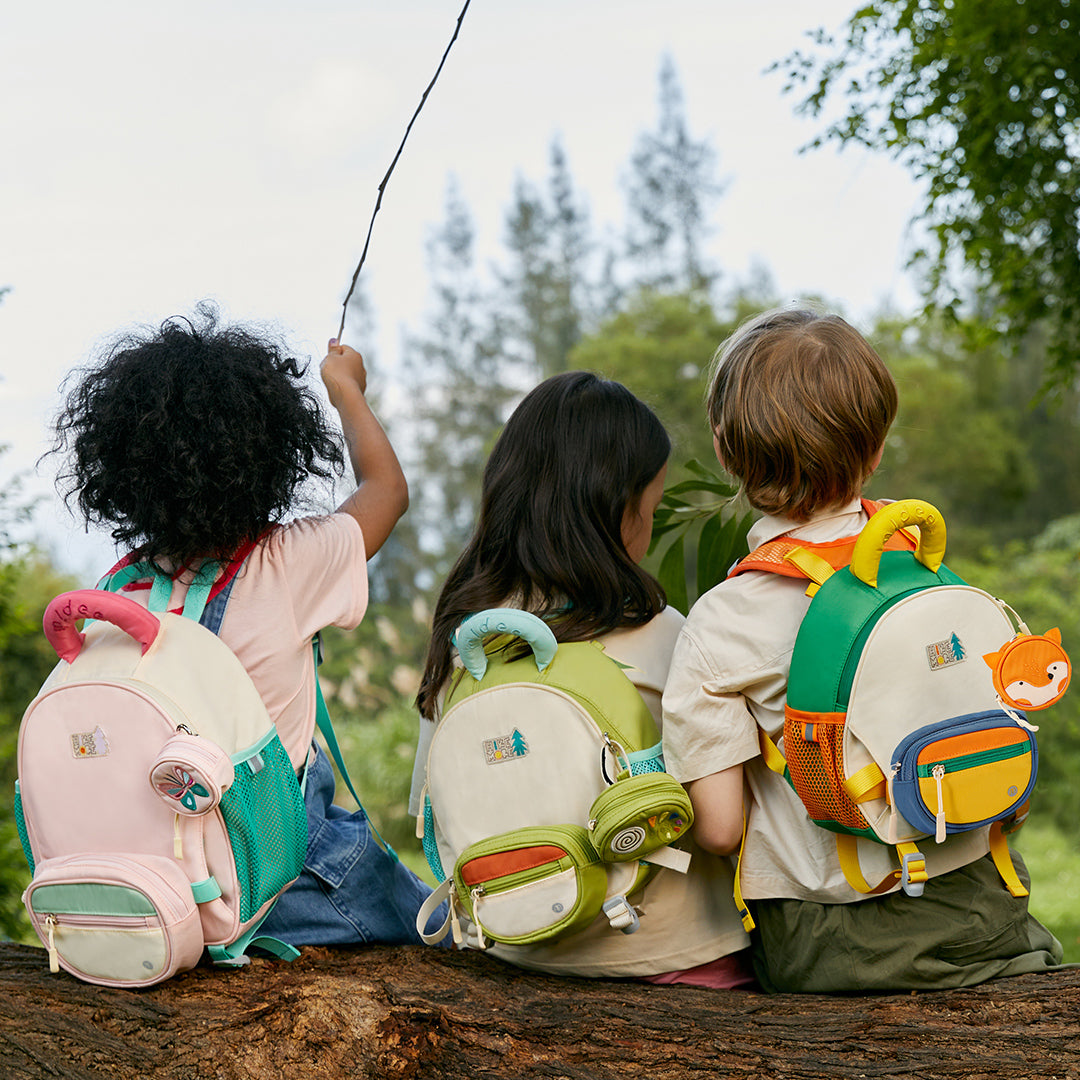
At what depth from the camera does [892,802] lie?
1518 millimetres

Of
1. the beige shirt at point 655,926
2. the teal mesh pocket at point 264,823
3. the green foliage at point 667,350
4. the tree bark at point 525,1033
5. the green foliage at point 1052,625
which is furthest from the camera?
the green foliage at point 667,350

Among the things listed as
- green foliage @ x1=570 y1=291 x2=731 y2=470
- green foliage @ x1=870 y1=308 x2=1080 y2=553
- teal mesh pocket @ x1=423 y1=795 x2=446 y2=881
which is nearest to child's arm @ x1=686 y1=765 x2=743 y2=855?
teal mesh pocket @ x1=423 y1=795 x2=446 y2=881

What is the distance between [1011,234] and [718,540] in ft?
6.81

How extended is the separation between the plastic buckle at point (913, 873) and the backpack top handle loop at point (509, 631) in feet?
1.98

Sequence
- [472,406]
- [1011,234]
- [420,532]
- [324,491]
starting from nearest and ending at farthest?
[324,491] → [1011,234] → [420,532] → [472,406]

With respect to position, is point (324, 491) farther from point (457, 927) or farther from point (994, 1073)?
point (994, 1073)

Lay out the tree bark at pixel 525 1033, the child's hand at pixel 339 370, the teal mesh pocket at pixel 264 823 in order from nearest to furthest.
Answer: the tree bark at pixel 525 1033, the teal mesh pocket at pixel 264 823, the child's hand at pixel 339 370

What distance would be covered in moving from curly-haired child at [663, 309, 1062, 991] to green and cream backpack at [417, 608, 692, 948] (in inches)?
3.8

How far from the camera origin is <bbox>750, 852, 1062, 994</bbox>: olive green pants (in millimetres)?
1640

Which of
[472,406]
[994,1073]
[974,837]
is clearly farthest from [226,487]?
[472,406]

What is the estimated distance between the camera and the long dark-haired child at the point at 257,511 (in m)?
1.82

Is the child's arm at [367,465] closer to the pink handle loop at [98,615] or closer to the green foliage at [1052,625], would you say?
the pink handle loop at [98,615]

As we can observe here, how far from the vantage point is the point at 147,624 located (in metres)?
1.71

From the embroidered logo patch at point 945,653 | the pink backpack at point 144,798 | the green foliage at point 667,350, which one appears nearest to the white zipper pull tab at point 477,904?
the pink backpack at point 144,798
